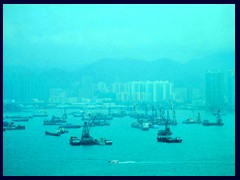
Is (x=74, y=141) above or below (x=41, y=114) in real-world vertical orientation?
below

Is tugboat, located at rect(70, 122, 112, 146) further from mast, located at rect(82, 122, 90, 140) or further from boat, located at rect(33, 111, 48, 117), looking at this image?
boat, located at rect(33, 111, 48, 117)

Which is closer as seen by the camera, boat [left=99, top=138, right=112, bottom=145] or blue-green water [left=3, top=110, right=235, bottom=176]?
blue-green water [left=3, top=110, right=235, bottom=176]

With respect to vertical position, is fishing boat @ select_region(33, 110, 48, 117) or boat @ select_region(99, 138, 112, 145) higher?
fishing boat @ select_region(33, 110, 48, 117)

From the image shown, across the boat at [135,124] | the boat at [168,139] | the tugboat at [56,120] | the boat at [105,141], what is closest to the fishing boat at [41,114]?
the tugboat at [56,120]

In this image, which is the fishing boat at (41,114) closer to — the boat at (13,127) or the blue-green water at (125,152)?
the blue-green water at (125,152)

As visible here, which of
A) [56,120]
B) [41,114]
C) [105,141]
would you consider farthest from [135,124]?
[41,114]

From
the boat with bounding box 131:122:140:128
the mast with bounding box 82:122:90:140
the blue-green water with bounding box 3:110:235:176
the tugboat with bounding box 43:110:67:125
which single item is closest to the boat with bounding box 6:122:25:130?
the blue-green water with bounding box 3:110:235:176

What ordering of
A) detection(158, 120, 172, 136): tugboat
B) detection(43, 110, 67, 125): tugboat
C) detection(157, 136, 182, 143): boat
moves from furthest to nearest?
1. detection(158, 120, 172, 136): tugboat
2. detection(157, 136, 182, 143): boat
3. detection(43, 110, 67, 125): tugboat

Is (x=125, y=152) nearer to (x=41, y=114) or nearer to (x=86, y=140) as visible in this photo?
(x=86, y=140)

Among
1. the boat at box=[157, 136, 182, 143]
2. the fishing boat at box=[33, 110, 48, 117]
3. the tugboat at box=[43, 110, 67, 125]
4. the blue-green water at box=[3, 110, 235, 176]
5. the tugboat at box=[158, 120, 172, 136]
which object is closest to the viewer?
the blue-green water at box=[3, 110, 235, 176]
